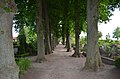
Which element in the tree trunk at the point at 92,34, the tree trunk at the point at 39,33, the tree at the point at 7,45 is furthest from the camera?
the tree trunk at the point at 39,33

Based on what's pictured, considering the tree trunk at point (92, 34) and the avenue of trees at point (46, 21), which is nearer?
the avenue of trees at point (46, 21)

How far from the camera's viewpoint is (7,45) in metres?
8.75

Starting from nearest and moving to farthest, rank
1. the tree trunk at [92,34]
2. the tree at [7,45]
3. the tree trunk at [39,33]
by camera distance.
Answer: the tree at [7,45] → the tree trunk at [92,34] → the tree trunk at [39,33]

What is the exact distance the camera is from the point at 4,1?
8.44 metres

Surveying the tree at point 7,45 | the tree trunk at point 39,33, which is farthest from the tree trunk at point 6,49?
the tree trunk at point 39,33

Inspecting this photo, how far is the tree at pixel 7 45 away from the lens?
28.3 feet

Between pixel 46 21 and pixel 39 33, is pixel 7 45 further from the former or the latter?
pixel 46 21

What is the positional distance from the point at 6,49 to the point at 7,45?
5.5 inches

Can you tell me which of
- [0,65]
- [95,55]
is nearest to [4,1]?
[0,65]

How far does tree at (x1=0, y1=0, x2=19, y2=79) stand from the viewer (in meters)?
8.62

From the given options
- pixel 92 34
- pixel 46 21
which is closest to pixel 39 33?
pixel 92 34

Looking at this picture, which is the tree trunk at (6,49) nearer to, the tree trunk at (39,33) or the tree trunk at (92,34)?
the tree trunk at (92,34)

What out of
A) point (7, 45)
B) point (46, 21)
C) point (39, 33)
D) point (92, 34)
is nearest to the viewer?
point (7, 45)

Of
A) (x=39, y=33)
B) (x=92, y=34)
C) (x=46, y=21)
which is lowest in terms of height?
(x=92, y=34)
